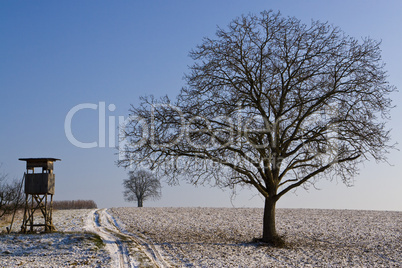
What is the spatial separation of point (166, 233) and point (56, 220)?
10031 millimetres

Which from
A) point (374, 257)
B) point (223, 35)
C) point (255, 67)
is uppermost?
point (223, 35)

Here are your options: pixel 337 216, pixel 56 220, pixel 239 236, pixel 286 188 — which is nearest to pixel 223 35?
pixel 286 188

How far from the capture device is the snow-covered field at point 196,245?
16.4m

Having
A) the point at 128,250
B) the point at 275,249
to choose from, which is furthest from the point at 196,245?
the point at 275,249

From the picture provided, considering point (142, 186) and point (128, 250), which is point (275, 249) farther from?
point (142, 186)

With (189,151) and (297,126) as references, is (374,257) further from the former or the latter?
(189,151)

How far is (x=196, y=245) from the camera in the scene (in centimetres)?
1947

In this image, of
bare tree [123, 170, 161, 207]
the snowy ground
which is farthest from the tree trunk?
bare tree [123, 170, 161, 207]

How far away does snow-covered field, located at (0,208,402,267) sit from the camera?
16391 mm

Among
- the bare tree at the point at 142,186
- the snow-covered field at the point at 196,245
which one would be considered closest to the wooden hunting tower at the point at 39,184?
the snow-covered field at the point at 196,245

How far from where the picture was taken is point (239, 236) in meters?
22.9

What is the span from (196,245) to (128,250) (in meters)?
3.46

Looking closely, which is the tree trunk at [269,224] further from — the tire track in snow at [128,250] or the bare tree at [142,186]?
the bare tree at [142,186]

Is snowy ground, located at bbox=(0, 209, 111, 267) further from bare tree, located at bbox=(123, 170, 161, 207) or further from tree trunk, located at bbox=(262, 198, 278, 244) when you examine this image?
bare tree, located at bbox=(123, 170, 161, 207)
